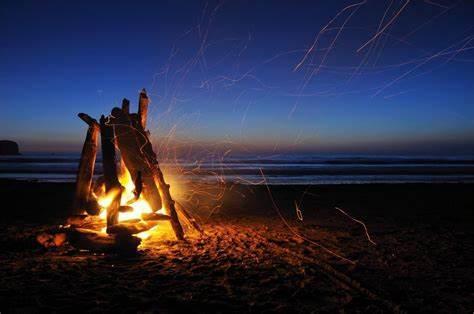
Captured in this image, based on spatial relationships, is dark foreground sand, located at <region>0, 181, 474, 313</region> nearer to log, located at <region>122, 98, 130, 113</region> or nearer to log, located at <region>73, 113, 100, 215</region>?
log, located at <region>73, 113, 100, 215</region>

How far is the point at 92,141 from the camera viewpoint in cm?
691

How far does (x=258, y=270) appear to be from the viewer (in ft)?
16.9

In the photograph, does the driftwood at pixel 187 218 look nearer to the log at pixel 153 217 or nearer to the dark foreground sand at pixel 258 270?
the dark foreground sand at pixel 258 270

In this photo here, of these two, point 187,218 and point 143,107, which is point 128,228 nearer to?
point 187,218

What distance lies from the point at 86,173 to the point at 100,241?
157 cm

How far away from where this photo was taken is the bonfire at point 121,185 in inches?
245

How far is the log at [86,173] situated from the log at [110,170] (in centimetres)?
34

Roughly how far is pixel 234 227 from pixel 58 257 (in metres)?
3.76

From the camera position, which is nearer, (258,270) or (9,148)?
(258,270)

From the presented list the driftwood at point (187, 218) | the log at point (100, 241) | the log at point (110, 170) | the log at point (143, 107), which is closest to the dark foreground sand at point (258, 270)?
the log at point (100, 241)

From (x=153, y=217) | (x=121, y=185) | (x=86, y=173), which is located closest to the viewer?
(x=121, y=185)

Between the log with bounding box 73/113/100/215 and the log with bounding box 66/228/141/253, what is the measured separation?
668 millimetres

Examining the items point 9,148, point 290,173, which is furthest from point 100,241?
point 9,148

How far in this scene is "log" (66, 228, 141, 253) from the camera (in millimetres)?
5715
